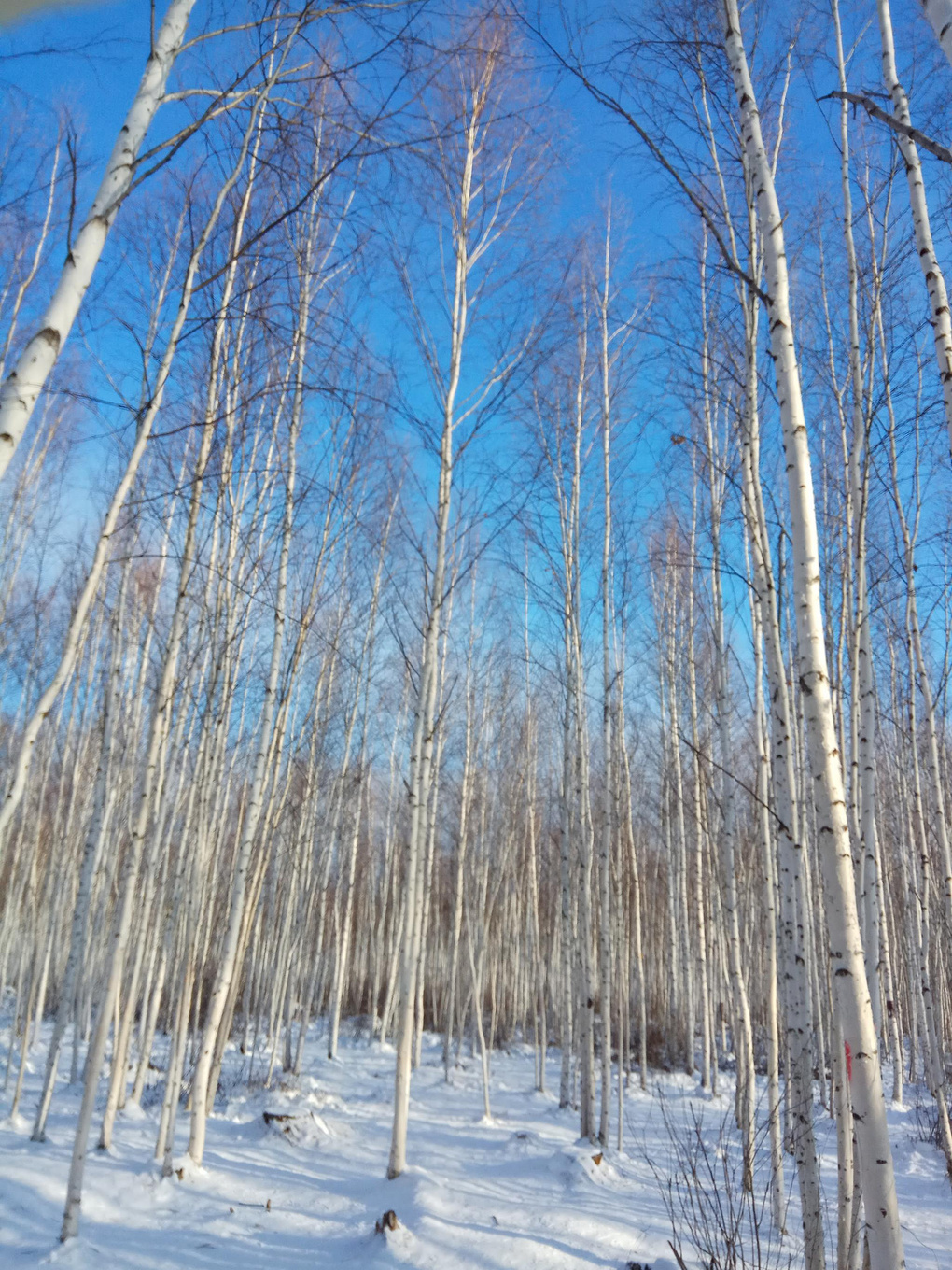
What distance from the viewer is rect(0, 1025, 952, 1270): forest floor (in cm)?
429

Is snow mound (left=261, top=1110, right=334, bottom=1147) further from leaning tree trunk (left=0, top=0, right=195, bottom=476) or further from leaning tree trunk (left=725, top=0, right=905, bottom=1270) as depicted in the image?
leaning tree trunk (left=0, top=0, right=195, bottom=476)

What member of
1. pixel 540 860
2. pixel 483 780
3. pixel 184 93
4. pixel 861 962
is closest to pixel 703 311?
pixel 184 93

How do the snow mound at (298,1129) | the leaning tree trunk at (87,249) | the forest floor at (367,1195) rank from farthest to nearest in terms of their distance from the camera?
the snow mound at (298,1129), the forest floor at (367,1195), the leaning tree trunk at (87,249)

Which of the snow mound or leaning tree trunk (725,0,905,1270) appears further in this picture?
the snow mound

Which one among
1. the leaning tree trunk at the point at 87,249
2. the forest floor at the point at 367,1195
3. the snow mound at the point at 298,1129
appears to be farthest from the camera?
the snow mound at the point at 298,1129

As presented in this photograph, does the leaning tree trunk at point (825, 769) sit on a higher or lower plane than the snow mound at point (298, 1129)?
higher

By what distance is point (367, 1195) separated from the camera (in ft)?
17.9

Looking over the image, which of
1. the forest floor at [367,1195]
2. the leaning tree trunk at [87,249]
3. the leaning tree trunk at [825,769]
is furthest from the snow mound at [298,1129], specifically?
the leaning tree trunk at [87,249]

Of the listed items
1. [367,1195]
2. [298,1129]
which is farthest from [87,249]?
[298,1129]

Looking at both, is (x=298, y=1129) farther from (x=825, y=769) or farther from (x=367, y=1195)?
(x=825, y=769)

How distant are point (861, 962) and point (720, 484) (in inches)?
215

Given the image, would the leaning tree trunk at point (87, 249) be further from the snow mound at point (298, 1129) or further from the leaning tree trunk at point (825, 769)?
the snow mound at point (298, 1129)

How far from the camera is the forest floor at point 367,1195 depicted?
4285mm

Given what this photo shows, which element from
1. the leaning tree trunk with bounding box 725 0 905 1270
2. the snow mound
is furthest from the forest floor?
the leaning tree trunk with bounding box 725 0 905 1270
